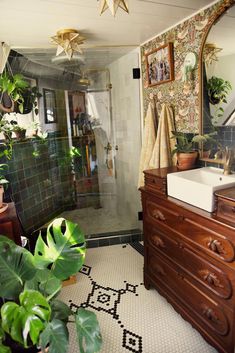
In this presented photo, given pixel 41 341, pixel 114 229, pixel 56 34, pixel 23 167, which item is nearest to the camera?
pixel 41 341

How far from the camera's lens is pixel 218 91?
1.71 m

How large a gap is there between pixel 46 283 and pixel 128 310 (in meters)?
0.94

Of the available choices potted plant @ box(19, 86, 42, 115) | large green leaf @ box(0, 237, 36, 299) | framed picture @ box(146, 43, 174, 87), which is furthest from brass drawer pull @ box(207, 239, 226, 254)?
potted plant @ box(19, 86, 42, 115)

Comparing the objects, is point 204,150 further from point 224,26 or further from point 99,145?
point 99,145

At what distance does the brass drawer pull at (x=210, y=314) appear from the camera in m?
1.35

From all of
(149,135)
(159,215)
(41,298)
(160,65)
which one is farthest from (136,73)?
(41,298)

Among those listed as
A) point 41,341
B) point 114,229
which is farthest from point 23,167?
point 41,341

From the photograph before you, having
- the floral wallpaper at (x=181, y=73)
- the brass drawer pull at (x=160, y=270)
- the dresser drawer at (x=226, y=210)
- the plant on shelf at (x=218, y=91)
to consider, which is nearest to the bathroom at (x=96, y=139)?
the floral wallpaper at (x=181, y=73)

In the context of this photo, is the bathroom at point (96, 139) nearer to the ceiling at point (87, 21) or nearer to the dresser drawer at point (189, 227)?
the ceiling at point (87, 21)

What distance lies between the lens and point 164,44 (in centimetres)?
211

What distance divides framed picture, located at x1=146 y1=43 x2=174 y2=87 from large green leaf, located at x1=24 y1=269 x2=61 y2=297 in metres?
1.77

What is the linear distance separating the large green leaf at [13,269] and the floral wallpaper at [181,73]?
150cm

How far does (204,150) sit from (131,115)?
4.15 ft

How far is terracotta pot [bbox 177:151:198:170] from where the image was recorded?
6.07ft
